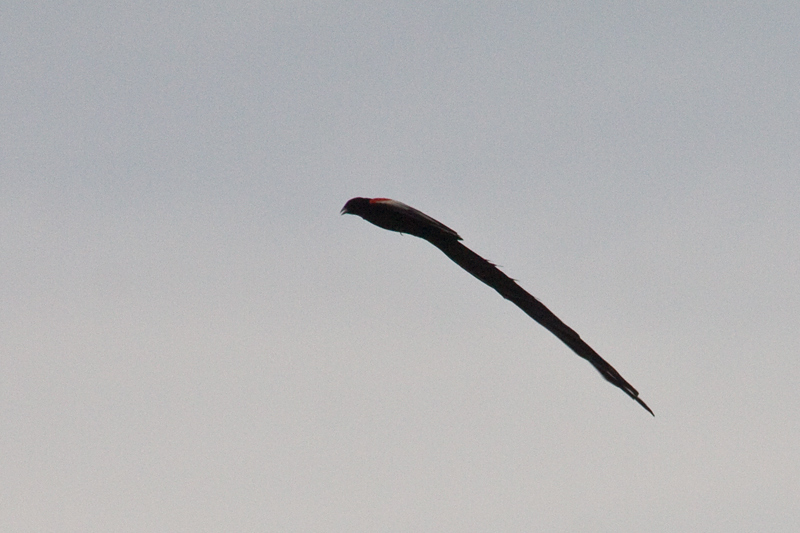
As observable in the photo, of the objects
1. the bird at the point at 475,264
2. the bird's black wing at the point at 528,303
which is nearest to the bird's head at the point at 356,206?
the bird at the point at 475,264

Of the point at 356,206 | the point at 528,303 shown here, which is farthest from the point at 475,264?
the point at 356,206

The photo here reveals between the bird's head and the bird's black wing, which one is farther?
the bird's head

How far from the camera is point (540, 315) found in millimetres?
7375

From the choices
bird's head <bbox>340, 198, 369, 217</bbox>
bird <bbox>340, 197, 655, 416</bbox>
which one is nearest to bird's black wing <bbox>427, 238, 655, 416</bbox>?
bird <bbox>340, 197, 655, 416</bbox>

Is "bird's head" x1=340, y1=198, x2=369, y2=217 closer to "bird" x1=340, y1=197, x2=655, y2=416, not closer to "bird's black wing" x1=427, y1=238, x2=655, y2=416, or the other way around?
"bird" x1=340, y1=197, x2=655, y2=416

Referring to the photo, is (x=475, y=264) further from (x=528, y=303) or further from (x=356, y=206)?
(x=356, y=206)

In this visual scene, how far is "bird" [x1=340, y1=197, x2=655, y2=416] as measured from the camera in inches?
285

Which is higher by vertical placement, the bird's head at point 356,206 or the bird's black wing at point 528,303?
the bird's head at point 356,206

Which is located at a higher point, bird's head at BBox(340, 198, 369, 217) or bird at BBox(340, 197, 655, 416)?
bird's head at BBox(340, 198, 369, 217)

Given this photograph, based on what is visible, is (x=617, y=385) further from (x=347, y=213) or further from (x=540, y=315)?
(x=347, y=213)

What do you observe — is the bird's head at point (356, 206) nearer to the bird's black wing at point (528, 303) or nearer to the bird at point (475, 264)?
the bird at point (475, 264)

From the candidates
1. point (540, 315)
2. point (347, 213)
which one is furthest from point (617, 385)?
point (347, 213)

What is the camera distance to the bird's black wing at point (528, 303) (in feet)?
24.0

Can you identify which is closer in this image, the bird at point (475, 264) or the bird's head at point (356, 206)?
→ the bird at point (475, 264)
